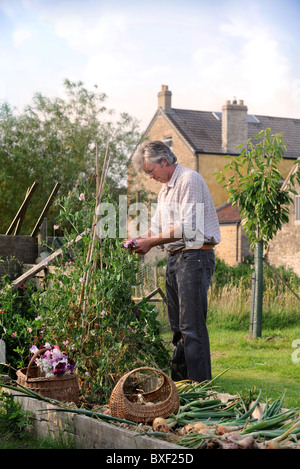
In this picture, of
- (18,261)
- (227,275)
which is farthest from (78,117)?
(18,261)

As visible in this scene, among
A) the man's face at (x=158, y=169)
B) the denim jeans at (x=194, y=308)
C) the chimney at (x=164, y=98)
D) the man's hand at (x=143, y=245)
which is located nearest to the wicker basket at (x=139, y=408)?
the denim jeans at (x=194, y=308)

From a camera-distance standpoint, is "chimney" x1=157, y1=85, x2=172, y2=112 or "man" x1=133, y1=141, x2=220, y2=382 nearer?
"man" x1=133, y1=141, x2=220, y2=382

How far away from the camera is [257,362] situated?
7.52m

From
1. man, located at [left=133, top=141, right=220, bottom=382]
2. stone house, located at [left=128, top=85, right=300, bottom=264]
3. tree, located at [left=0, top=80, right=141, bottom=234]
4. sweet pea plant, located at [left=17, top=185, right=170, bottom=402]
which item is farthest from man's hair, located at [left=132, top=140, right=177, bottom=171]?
stone house, located at [left=128, top=85, right=300, bottom=264]

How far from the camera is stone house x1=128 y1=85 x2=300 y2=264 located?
95.3 feet

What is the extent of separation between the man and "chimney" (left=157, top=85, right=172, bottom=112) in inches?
1066

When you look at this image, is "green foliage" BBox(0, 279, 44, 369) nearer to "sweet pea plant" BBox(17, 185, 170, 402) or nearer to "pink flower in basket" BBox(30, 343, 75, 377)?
"sweet pea plant" BBox(17, 185, 170, 402)

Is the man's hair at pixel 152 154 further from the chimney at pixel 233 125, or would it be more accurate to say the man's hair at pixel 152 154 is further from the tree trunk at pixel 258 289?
the chimney at pixel 233 125

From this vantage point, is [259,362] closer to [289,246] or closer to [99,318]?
[99,318]

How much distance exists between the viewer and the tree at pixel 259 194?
8.61 metres

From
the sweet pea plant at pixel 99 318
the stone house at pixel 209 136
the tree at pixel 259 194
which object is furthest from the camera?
the stone house at pixel 209 136

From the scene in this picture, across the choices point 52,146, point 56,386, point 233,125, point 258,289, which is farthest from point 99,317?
point 233,125

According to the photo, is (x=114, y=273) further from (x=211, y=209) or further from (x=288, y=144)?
(x=288, y=144)

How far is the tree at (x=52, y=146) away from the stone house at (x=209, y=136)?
3.46 meters
